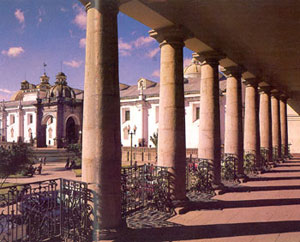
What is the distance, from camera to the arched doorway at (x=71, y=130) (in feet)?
166

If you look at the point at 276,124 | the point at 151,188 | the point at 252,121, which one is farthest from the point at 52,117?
the point at 151,188

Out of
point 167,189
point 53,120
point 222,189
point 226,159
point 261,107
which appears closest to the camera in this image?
point 167,189

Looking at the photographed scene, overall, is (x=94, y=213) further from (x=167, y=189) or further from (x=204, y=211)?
(x=204, y=211)

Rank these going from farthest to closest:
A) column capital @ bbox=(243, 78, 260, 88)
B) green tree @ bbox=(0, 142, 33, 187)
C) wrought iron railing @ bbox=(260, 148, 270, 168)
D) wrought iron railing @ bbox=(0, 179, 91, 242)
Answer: green tree @ bbox=(0, 142, 33, 187) → wrought iron railing @ bbox=(260, 148, 270, 168) → column capital @ bbox=(243, 78, 260, 88) → wrought iron railing @ bbox=(0, 179, 91, 242)

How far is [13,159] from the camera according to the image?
63.3ft

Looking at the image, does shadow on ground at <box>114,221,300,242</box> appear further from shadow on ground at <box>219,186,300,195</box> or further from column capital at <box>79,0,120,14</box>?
column capital at <box>79,0,120,14</box>

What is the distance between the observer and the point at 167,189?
296 inches

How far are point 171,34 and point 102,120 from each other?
11.7ft

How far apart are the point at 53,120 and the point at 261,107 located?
40.6m

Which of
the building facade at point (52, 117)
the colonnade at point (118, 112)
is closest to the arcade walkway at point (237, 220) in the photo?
the colonnade at point (118, 112)

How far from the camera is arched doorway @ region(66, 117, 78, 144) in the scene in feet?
166

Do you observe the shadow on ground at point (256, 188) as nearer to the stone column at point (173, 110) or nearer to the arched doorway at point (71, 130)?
the stone column at point (173, 110)

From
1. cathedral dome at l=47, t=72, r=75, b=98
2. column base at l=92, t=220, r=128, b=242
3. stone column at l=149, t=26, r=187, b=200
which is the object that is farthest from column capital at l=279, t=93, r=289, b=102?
cathedral dome at l=47, t=72, r=75, b=98

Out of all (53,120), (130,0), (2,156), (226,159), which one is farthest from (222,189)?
(53,120)
